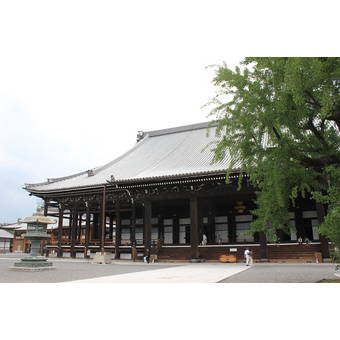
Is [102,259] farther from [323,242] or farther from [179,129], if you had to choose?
[179,129]

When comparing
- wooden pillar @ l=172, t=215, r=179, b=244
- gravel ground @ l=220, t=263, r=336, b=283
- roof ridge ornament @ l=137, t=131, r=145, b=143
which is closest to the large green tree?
gravel ground @ l=220, t=263, r=336, b=283

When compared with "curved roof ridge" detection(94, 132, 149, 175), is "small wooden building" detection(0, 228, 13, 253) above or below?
below

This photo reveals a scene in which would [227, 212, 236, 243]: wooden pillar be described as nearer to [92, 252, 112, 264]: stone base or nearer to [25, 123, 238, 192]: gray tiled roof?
[25, 123, 238, 192]: gray tiled roof

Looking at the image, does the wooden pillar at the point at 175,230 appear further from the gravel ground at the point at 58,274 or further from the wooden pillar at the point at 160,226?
the gravel ground at the point at 58,274

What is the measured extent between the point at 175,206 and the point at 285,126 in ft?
52.5

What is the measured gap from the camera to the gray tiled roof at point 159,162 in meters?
18.5

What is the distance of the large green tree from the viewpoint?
617 cm

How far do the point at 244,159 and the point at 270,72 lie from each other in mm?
2220

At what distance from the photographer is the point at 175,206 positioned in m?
22.5

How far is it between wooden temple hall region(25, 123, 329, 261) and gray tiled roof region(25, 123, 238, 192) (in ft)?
0.24

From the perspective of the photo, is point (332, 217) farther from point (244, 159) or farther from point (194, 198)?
point (194, 198)

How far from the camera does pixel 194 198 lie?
1772 centimetres

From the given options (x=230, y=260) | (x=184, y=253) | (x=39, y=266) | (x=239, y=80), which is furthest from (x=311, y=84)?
(x=184, y=253)

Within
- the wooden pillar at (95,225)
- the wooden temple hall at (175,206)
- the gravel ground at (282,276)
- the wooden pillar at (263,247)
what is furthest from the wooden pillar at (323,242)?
the wooden pillar at (95,225)
